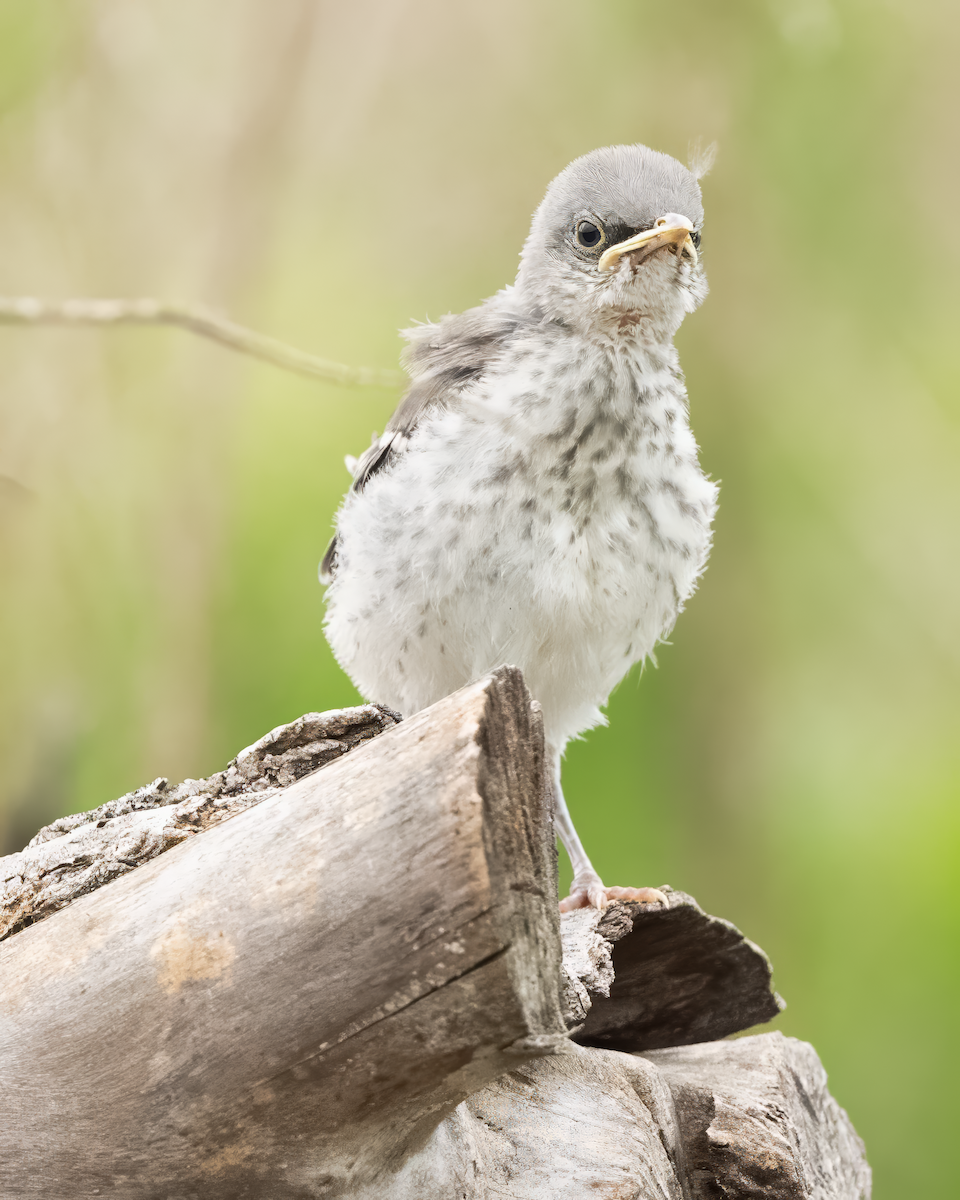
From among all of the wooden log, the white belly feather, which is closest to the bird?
the white belly feather

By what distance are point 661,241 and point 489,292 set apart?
5.46 ft

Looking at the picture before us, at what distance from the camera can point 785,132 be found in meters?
3.26

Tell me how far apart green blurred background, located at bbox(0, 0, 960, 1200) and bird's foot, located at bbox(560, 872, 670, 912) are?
1.05 meters

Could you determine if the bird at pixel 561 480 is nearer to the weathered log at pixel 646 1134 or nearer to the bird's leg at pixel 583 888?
the bird's leg at pixel 583 888

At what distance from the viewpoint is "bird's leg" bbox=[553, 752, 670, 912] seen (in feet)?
5.58

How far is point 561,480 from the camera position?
1746 millimetres

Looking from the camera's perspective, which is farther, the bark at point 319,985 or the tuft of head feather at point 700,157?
the tuft of head feather at point 700,157

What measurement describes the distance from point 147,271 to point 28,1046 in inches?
99.6

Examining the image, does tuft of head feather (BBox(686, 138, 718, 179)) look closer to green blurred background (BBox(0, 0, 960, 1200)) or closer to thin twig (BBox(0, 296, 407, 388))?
thin twig (BBox(0, 296, 407, 388))

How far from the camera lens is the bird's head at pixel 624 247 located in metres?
1.77

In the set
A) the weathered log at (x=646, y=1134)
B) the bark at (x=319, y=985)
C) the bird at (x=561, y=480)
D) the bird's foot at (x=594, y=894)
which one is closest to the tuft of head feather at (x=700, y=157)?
the bird at (x=561, y=480)

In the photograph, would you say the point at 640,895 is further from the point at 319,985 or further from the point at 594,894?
the point at 319,985

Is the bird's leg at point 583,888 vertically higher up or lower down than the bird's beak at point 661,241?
lower down

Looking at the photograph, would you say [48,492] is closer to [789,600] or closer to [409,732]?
[789,600]
